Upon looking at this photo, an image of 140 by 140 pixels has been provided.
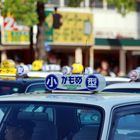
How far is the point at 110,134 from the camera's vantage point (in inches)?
181

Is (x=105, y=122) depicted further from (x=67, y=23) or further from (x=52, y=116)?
(x=67, y=23)

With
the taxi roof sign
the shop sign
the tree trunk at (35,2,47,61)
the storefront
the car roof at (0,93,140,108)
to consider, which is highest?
the taxi roof sign

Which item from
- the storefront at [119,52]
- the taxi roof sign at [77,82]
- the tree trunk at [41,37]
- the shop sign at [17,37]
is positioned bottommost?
the storefront at [119,52]

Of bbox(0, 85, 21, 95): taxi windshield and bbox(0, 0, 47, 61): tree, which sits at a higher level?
bbox(0, 0, 47, 61): tree

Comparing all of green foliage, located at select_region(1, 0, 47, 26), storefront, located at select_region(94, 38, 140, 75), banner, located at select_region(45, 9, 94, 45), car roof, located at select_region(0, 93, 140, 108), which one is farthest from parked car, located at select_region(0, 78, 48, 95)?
storefront, located at select_region(94, 38, 140, 75)

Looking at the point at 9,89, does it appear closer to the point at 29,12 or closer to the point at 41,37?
the point at 29,12

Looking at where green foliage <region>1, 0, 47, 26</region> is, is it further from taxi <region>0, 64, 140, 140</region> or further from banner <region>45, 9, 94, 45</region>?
taxi <region>0, 64, 140, 140</region>

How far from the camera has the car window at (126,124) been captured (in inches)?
186

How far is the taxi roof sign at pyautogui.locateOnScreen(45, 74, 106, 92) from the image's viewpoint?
5.28 m

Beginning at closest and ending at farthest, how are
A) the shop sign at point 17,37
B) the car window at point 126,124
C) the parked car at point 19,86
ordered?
the car window at point 126,124 < the parked car at point 19,86 < the shop sign at point 17,37

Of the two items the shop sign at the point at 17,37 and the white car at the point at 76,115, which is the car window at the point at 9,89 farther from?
the shop sign at the point at 17,37

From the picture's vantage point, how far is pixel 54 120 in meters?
5.02

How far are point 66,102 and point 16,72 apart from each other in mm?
5899

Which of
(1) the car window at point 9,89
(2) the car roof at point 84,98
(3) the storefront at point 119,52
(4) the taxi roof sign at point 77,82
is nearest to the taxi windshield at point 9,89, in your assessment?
(1) the car window at point 9,89
